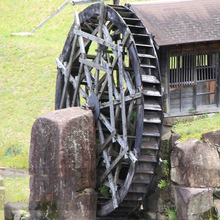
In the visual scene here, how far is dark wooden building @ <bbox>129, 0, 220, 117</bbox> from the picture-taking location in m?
15.2

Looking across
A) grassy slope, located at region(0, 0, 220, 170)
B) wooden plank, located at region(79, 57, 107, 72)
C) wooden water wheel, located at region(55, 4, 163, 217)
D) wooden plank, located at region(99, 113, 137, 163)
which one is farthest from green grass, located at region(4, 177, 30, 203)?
wooden plank, located at region(79, 57, 107, 72)

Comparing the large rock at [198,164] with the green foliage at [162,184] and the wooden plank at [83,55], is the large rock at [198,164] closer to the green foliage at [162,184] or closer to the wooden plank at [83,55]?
the green foliage at [162,184]

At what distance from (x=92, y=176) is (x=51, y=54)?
499 inches

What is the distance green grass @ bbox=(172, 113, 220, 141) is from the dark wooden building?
0.41 m

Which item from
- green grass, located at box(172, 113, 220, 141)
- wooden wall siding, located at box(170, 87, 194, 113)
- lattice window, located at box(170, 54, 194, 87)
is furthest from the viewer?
wooden wall siding, located at box(170, 87, 194, 113)

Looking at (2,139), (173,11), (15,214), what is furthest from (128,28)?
(2,139)

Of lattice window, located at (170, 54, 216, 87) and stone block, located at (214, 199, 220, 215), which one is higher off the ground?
lattice window, located at (170, 54, 216, 87)

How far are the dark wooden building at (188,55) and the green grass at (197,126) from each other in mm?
414

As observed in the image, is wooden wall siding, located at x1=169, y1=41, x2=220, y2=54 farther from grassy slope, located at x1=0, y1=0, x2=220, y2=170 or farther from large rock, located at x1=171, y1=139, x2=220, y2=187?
grassy slope, located at x1=0, y1=0, x2=220, y2=170

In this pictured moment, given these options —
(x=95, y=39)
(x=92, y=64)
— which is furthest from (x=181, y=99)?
(x=95, y=39)

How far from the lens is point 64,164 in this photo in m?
13.9

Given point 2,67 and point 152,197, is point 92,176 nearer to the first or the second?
point 152,197

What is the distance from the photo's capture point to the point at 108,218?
15781 mm

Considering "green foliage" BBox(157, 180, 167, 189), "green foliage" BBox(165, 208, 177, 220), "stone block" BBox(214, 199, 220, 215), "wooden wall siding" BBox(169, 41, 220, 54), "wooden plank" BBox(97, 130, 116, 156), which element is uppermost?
"wooden wall siding" BBox(169, 41, 220, 54)
